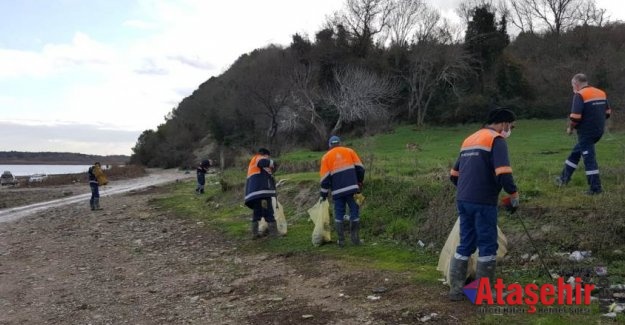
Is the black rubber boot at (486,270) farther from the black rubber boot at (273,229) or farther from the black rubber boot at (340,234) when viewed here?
the black rubber boot at (273,229)

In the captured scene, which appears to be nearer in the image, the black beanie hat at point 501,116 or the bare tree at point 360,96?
the black beanie hat at point 501,116

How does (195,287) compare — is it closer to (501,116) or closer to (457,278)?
(457,278)

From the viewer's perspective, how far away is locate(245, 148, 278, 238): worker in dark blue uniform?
36.8 feet

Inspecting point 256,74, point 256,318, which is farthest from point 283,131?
point 256,318

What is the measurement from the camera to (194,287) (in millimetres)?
8359

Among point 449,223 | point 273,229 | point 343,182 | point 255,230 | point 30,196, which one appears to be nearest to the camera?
point 449,223

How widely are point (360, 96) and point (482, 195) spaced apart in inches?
1605

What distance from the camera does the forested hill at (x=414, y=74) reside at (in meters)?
42.8

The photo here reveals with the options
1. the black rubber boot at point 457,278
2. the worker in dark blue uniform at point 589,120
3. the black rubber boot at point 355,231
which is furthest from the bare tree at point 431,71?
the black rubber boot at point 457,278

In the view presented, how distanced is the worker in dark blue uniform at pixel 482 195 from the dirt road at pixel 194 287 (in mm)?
475

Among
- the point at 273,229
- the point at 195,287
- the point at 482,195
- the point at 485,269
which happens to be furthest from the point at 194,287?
the point at 482,195

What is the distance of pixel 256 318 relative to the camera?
21.1ft

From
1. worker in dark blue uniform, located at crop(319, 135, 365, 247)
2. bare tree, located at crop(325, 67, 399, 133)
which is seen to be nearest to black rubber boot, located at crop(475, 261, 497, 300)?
worker in dark blue uniform, located at crop(319, 135, 365, 247)

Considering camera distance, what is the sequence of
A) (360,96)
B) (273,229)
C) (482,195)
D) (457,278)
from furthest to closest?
1. (360,96)
2. (273,229)
3. (457,278)
4. (482,195)
